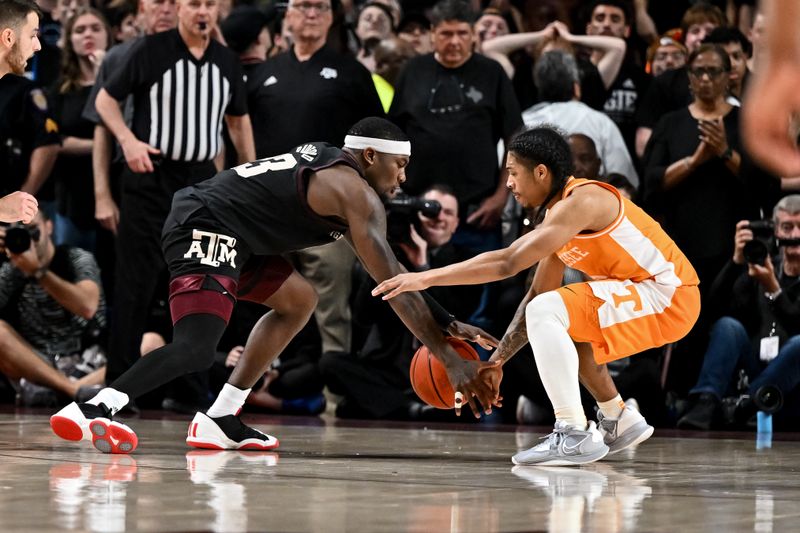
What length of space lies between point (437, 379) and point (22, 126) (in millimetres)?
4496

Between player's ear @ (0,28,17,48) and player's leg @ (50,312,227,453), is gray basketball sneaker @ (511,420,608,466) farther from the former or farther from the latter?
player's ear @ (0,28,17,48)

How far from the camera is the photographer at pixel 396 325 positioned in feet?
24.6

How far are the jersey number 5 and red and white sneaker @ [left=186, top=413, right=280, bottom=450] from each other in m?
1.04

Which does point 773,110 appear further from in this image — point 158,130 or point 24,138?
point 24,138

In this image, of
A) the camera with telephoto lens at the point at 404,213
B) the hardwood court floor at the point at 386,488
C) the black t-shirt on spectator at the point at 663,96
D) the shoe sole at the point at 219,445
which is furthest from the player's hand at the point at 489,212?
the shoe sole at the point at 219,445

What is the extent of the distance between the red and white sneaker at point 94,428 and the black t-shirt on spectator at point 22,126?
3.92 metres

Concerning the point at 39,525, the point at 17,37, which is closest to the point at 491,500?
the point at 39,525

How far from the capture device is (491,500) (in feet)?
11.7

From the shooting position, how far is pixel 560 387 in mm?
4801

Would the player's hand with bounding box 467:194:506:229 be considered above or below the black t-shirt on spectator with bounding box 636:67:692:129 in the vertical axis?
below

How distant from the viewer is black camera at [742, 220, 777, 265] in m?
6.89

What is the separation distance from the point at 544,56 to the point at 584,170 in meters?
0.91

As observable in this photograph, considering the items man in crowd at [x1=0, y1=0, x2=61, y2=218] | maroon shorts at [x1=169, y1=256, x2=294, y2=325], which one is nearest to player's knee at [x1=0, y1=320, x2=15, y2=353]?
man in crowd at [x1=0, y1=0, x2=61, y2=218]

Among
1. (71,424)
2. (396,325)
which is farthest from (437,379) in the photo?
(396,325)
